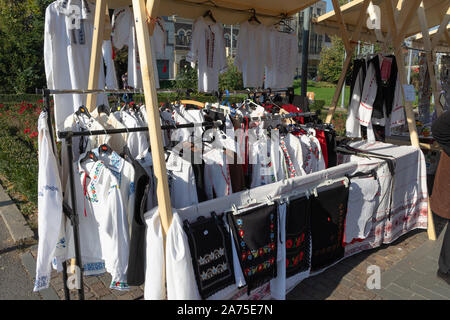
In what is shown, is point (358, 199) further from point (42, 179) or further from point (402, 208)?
point (42, 179)

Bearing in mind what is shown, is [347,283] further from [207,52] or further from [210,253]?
[207,52]

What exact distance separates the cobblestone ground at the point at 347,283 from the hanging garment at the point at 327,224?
0.64 feet

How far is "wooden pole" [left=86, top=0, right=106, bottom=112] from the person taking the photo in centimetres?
274

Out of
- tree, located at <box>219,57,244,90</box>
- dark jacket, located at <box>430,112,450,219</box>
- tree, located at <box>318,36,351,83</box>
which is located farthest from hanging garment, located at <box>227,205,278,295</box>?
tree, located at <box>318,36,351,83</box>

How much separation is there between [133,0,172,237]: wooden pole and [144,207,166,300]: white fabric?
0.16ft

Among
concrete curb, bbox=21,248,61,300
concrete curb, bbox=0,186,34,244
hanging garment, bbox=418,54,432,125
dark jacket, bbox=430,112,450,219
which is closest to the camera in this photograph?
dark jacket, bbox=430,112,450,219

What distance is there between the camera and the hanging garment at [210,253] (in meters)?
2.13

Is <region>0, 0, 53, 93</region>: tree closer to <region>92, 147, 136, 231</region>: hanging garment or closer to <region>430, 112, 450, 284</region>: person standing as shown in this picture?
<region>92, 147, 136, 231</region>: hanging garment

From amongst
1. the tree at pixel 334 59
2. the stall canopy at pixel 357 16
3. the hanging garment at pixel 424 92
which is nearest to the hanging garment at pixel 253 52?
the stall canopy at pixel 357 16

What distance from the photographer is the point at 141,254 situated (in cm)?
215

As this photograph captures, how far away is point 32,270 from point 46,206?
1.58 meters

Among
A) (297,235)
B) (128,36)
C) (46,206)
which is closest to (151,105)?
(46,206)

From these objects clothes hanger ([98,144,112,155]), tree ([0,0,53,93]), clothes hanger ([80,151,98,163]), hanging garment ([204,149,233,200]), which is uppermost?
tree ([0,0,53,93])
